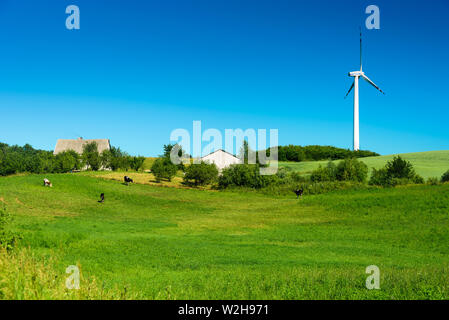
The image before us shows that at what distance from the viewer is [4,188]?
46469mm

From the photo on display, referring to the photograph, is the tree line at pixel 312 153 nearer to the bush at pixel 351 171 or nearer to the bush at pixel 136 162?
the bush at pixel 136 162

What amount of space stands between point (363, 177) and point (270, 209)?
33806 millimetres

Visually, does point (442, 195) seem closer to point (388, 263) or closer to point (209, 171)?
point (388, 263)

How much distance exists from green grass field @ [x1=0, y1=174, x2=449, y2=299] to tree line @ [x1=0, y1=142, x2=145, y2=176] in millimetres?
33447

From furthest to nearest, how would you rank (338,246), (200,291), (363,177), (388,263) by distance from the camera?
(363,177)
(338,246)
(388,263)
(200,291)

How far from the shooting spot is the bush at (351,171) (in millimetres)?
71250

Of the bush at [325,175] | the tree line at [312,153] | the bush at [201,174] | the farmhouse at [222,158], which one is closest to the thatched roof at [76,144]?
the farmhouse at [222,158]

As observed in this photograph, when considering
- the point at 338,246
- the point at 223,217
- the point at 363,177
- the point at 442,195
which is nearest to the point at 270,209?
the point at 223,217

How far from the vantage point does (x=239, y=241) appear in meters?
24.0

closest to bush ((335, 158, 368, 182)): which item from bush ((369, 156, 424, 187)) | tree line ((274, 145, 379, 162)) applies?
bush ((369, 156, 424, 187))

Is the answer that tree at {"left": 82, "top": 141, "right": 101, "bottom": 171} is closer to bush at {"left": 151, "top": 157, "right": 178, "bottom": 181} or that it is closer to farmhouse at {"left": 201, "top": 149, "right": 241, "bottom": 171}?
bush at {"left": 151, "top": 157, "right": 178, "bottom": 181}

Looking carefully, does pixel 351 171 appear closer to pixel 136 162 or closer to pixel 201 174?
pixel 201 174

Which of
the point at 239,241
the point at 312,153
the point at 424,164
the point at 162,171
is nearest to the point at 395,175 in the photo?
the point at 424,164

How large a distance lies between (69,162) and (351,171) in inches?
2604
